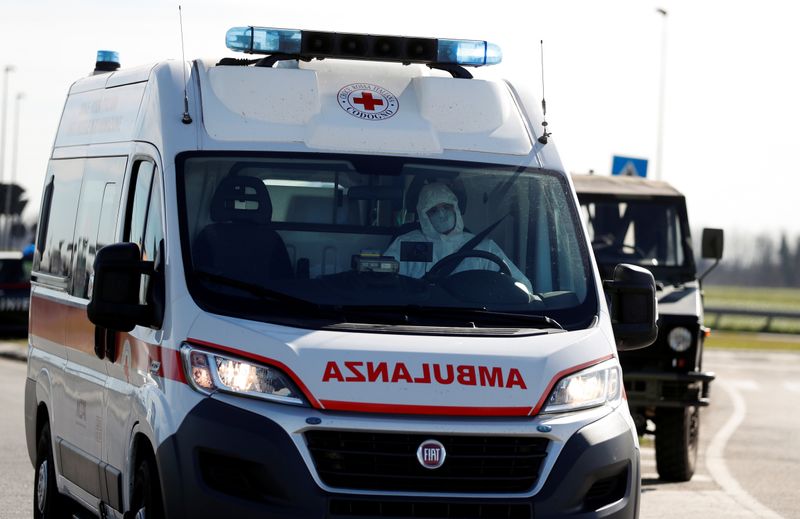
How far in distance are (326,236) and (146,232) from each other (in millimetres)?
878

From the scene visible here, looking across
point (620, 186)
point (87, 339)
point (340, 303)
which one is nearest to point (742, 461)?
point (620, 186)

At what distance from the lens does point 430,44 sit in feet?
28.2

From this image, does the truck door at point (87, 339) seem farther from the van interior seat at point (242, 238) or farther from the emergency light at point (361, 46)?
the van interior seat at point (242, 238)

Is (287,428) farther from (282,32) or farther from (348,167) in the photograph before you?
(282,32)

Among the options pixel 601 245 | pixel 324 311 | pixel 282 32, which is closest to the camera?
pixel 324 311

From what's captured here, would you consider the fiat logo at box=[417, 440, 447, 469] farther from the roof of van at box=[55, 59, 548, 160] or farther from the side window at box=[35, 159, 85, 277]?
the side window at box=[35, 159, 85, 277]

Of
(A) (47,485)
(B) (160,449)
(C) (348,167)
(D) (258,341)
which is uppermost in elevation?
(C) (348,167)

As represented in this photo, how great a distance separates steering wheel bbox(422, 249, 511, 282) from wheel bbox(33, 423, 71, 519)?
10.1ft

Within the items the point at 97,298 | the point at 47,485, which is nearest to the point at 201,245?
the point at 97,298

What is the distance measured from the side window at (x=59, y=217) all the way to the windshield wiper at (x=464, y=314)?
276 cm

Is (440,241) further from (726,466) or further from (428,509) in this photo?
(726,466)

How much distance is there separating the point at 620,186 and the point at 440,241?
9.68 m

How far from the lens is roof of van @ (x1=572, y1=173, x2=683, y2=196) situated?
16.6m

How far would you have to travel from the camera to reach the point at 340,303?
6.96 meters
